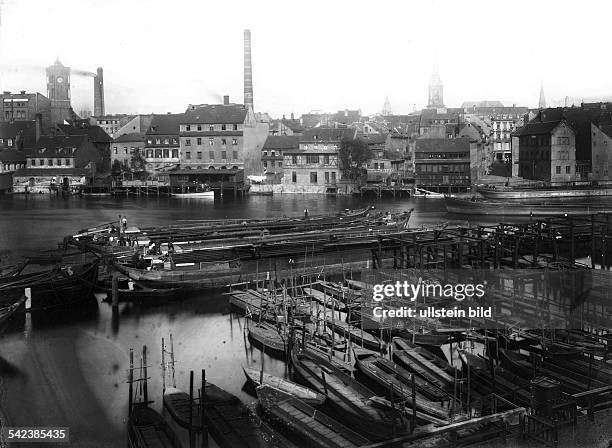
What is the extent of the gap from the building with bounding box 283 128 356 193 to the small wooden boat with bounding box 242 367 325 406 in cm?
2915

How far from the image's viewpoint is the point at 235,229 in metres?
19.8

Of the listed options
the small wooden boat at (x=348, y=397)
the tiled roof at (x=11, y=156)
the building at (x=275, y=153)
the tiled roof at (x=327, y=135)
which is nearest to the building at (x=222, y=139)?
the building at (x=275, y=153)

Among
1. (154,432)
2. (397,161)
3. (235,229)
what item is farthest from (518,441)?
(397,161)

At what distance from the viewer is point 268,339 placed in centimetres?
1034

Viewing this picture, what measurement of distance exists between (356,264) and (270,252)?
190 centimetres

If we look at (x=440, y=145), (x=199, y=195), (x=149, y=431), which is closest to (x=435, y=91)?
(x=440, y=145)

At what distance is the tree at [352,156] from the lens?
121ft

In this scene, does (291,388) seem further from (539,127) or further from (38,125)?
(38,125)

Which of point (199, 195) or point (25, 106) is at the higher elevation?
point (25, 106)

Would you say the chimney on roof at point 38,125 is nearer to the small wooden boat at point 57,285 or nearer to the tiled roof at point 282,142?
the tiled roof at point 282,142

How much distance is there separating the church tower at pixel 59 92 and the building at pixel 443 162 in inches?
726

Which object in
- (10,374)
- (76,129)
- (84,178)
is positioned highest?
(76,129)

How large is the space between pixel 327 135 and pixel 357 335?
2851 centimetres

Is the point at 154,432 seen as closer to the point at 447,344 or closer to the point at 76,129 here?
the point at 447,344
